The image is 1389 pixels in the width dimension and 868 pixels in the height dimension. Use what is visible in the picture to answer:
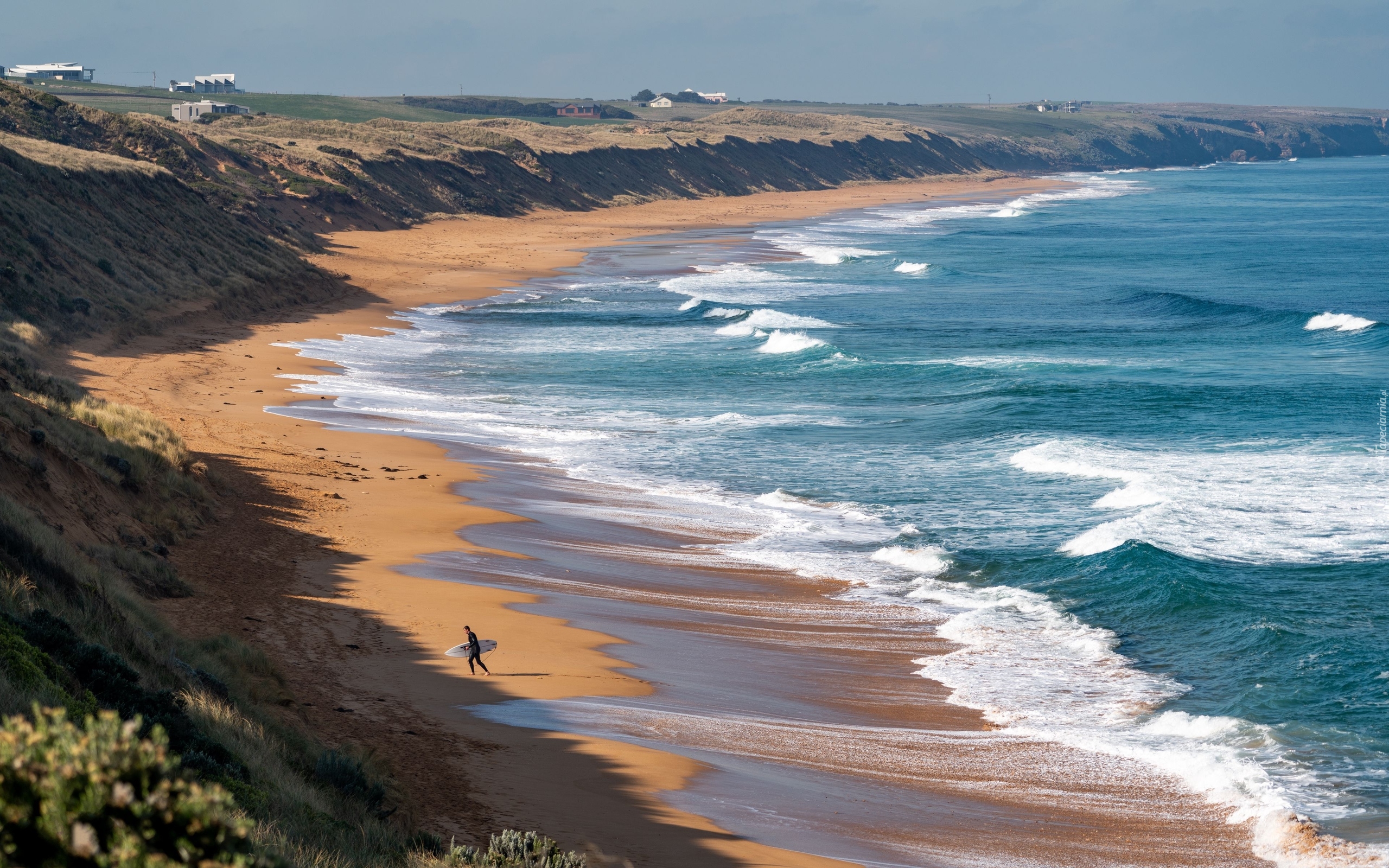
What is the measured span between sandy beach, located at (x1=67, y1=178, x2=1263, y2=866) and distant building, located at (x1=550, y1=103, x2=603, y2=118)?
165 m

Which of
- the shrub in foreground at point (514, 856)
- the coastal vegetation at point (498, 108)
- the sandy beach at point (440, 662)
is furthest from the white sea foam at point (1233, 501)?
the coastal vegetation at point (498, 108)

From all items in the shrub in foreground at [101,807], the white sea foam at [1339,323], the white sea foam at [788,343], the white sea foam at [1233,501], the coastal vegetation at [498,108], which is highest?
the coastal vegetation at [498,108]

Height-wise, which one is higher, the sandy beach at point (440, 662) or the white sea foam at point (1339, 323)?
the white sea foam at point (1339, 323)

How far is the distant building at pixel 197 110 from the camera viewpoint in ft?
318

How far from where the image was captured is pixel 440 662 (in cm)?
1352

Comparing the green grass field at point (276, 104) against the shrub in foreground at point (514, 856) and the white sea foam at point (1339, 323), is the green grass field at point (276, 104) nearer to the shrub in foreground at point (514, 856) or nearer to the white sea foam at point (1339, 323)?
the white sea foam at point (1339, 323)

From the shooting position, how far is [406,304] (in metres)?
47.9

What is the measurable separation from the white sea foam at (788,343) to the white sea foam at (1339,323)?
18170 millimetres

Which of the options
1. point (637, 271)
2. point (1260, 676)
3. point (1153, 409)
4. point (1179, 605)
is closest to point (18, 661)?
point (1260, 676)

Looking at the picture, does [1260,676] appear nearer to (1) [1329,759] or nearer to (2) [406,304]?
(1) [1329,759]

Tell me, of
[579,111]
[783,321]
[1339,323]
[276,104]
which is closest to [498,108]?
[579,111]

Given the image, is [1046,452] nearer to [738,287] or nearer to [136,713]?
[136,713]

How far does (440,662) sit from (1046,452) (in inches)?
659

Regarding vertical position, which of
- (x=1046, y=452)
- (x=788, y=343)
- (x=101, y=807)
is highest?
(x=788, y=343)
